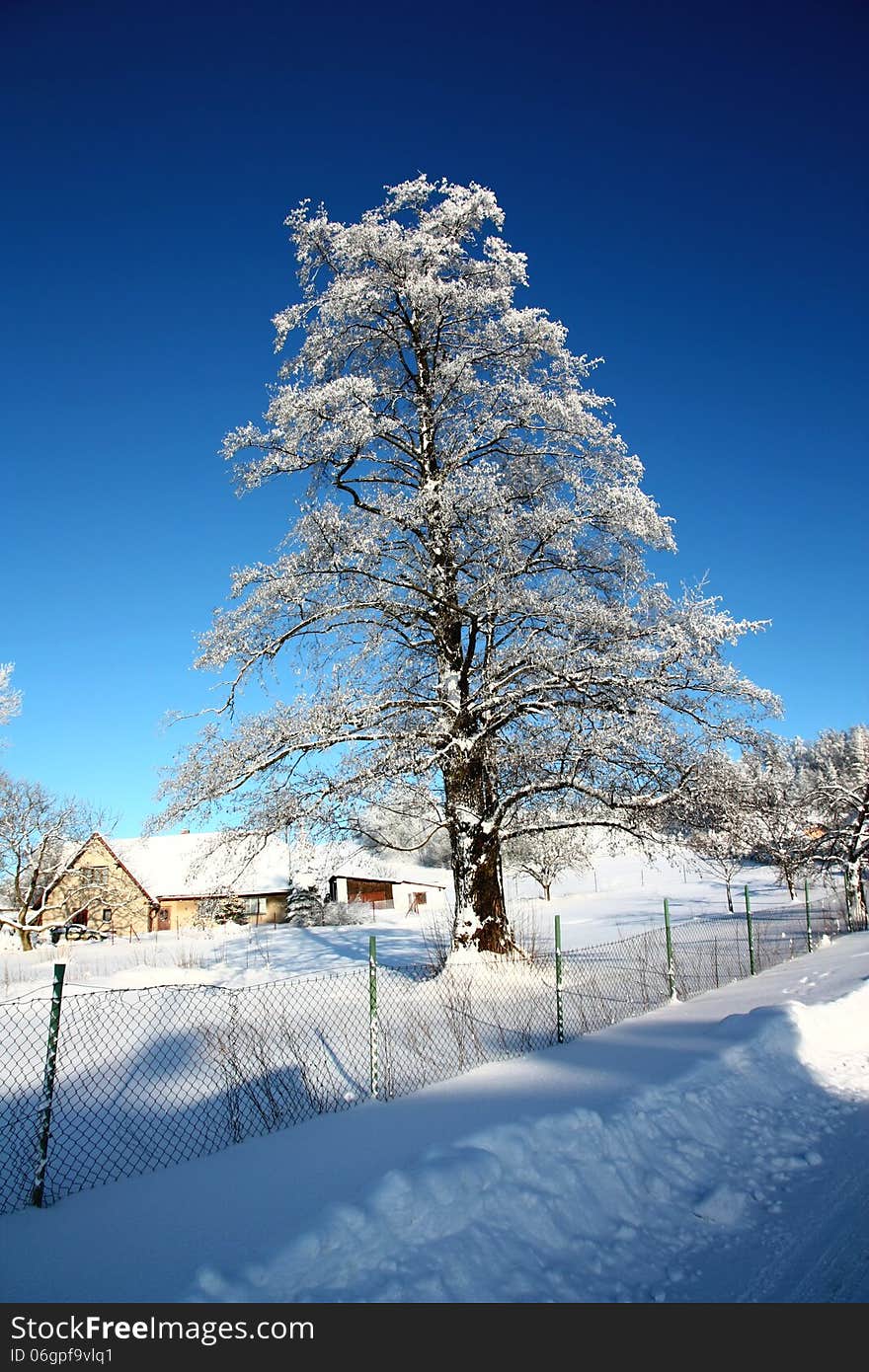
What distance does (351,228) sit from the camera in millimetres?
13109

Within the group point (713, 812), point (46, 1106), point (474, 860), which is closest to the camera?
point (46, 1106)

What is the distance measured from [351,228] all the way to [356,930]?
2311 cm

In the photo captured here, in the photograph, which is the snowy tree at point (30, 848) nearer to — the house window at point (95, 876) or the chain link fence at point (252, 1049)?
the house window at point (95, 876)

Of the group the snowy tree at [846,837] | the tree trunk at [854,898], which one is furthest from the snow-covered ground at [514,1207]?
the snowy tree at [846,837]

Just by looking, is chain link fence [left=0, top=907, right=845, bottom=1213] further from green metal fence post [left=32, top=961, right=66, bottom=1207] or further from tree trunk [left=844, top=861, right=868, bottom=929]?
tree trunk [left=844, top=861, right=868, bottom=929]

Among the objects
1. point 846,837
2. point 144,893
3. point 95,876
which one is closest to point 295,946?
point 846,837

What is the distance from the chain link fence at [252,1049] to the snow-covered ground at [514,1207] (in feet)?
2.44

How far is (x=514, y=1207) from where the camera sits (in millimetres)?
4098

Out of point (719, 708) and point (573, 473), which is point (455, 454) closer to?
point (573, 473)

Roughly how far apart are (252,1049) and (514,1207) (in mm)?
4499

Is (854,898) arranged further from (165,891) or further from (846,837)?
(165,891)
